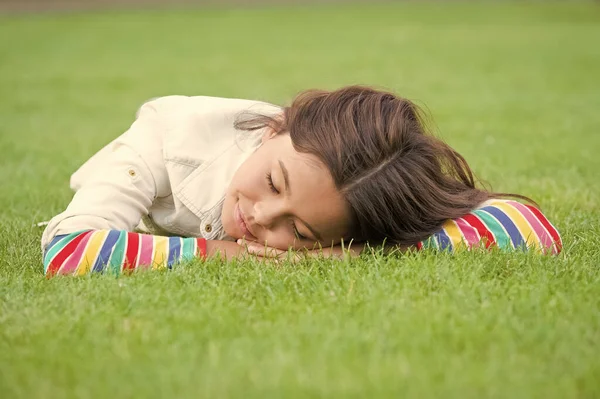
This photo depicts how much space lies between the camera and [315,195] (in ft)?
9.58

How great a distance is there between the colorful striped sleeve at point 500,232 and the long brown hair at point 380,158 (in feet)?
0.16

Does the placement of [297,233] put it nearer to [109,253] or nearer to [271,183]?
[271,183]

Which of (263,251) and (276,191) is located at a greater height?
(276,191)

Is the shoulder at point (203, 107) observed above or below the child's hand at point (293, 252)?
above

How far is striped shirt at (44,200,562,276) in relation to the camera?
9.69 ft

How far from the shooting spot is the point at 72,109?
30.3 ft

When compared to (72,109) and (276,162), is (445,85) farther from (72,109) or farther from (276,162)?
(276,162)

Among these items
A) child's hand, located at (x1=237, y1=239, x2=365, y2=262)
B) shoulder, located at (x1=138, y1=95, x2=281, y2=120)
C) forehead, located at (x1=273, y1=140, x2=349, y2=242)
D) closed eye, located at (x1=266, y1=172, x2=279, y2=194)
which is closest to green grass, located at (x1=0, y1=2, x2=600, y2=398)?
child's hand, located at (x1=237, y1=239, x2=365, y2=262)

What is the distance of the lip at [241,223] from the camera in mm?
3141

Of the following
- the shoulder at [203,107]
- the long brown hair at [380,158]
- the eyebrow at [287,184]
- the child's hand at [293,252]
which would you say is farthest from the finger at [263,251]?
the shoulder at [203,107]

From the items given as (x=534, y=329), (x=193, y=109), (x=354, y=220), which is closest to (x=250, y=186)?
(x=354, y=220)

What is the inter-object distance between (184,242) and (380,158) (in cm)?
81

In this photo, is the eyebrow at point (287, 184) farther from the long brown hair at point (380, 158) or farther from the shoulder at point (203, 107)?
the shoulder at point (203, 107)

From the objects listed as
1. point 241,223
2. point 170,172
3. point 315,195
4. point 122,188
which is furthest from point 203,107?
point 315,195
